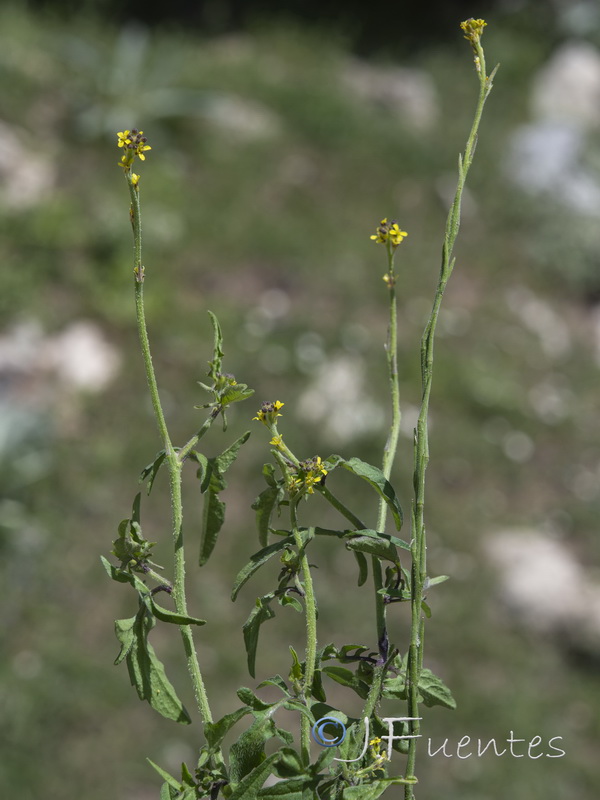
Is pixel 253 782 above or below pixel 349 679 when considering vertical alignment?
below

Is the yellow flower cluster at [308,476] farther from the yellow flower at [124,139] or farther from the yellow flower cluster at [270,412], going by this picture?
the yellow flower at [124,139]

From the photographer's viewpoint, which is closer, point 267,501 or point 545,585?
point 267,501

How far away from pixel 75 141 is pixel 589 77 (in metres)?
4.08

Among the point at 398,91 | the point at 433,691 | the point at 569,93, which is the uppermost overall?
the point at 569,93

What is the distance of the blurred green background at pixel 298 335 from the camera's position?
4.27 metres

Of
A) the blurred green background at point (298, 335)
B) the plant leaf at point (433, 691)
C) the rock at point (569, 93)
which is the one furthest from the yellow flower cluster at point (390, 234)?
the rock at point (569, 93)

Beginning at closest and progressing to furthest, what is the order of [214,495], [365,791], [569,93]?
[365,791] → [214,495] → [569,93]

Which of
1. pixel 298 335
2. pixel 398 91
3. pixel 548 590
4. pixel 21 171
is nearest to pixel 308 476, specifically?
pixel 548 590

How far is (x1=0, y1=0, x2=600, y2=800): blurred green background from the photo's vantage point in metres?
4.27

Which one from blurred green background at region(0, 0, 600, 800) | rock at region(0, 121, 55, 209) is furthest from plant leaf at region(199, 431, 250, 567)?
rock at region(0, 121, 55, 209)

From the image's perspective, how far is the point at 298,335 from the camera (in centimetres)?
580

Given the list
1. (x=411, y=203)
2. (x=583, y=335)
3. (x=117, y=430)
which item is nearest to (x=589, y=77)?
(x=411, y=203)

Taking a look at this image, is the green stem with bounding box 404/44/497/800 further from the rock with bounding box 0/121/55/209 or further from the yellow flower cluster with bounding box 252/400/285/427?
the rock with bounding box 0/121/55/209

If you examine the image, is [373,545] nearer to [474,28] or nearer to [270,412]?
[270,412]
